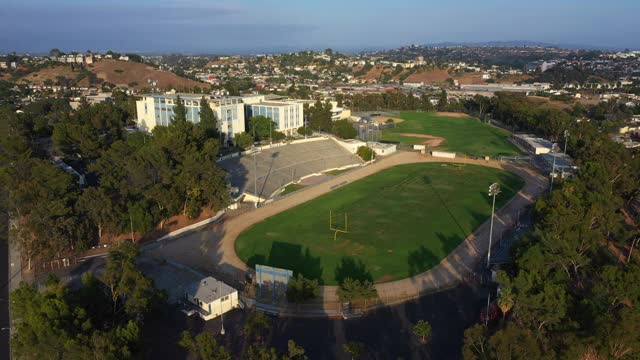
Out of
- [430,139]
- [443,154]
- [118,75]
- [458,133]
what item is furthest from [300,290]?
[118,75]

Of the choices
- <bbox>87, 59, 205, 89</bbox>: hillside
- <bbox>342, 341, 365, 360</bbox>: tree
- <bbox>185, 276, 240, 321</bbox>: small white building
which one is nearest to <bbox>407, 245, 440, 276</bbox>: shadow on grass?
<bbox>342, 341, 365, 360</bbox>: tree

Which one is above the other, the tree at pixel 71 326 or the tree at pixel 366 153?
the tree at pixel 71 326

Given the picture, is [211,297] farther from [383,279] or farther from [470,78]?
[470,78]

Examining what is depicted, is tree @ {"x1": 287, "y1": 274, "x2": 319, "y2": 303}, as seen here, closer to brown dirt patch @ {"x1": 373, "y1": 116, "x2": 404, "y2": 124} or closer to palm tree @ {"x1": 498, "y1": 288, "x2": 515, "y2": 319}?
palm tree @ {"x1": 498, "y1": 288, "x2": 515, "y2": 319}

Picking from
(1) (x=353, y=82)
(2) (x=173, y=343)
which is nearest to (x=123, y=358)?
(2) (x=173, y=343)

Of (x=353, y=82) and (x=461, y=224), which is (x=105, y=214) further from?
(x=353, y=82)

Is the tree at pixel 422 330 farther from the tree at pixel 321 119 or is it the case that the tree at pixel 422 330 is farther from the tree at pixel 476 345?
the tree at pixel 321 119

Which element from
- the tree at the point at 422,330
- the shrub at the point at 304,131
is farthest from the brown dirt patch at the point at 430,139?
the tree at the point at 422,330
